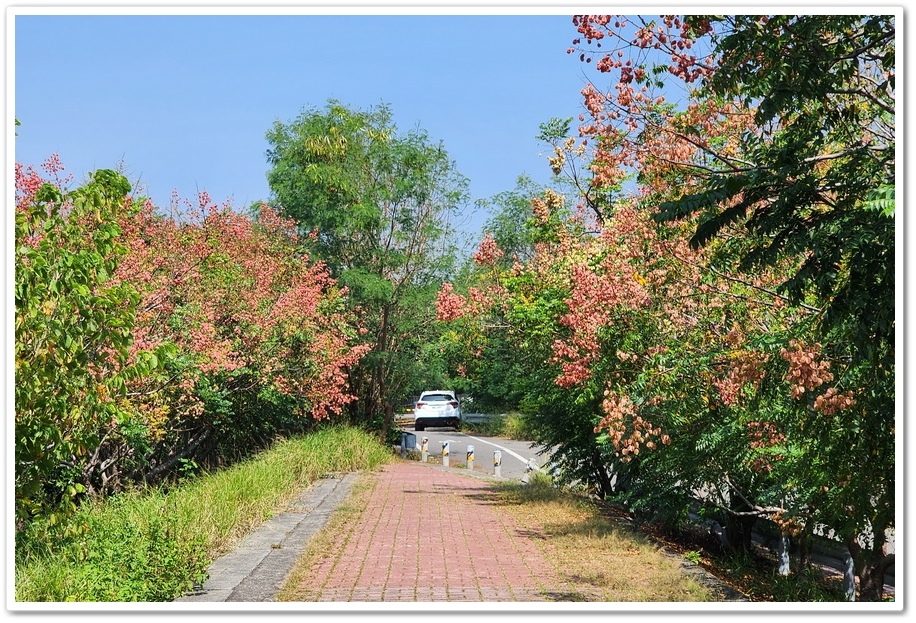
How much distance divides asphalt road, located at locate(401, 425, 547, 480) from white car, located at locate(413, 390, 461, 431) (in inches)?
16.5

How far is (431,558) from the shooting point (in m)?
9.55

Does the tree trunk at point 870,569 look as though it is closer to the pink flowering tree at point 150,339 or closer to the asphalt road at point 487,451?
the pink flowering tree at point 150,339

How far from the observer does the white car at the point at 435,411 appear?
41.4 meters

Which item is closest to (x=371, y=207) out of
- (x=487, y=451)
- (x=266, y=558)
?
(x=487, y=451)

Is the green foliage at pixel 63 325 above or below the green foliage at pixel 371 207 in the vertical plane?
below

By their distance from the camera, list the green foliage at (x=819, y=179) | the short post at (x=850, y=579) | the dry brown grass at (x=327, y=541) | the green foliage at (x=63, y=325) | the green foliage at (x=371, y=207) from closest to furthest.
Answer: the green foliage at (x=819, y=179)
the green foliage at (x=63, y=325)
the dry brown grass at (x=327, y=541)
the short post at (x=850, y=579)
the green foliage at (x=371, y=207)

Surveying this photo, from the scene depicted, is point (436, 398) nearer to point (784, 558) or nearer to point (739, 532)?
point (739, 532)

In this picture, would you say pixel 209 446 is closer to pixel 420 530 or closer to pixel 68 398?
pixel 420 530

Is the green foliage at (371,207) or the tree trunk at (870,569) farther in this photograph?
the green foliage at (371,207)

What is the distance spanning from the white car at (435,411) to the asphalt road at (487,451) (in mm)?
419

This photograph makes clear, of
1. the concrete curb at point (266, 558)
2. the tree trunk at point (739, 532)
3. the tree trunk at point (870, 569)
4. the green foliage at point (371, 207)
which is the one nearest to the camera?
the concrete curb at point (266, 558)

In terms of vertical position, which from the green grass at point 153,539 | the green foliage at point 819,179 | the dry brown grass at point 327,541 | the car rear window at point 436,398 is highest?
the green foliage at point 819,179

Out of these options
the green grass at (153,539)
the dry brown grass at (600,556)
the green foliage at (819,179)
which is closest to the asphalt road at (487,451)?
the dry brown grass at (600,556)
